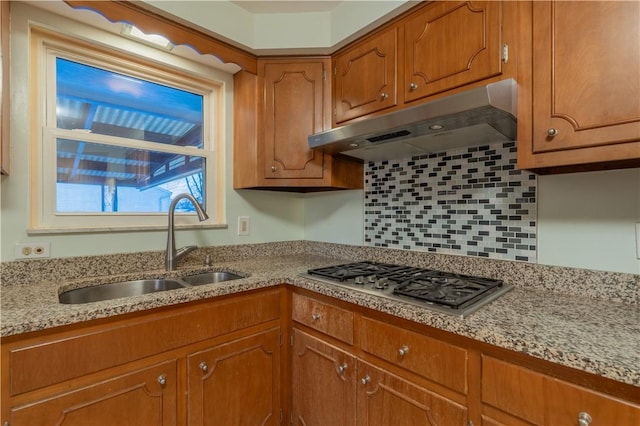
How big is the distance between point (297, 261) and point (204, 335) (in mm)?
797

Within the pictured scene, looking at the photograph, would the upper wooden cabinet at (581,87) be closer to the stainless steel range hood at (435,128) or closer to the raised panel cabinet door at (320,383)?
the stainless steel range hood at (435,128)

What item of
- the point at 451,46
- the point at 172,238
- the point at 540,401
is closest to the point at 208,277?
the point at 172,238

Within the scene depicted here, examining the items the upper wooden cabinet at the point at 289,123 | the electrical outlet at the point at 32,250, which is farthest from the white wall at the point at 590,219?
the electrical outlet at the point at 32,250

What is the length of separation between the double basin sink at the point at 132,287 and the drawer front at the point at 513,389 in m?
1.15

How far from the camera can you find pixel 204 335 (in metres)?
1.24

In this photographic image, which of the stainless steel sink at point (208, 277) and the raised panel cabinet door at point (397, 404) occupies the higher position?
the stainless steel sink at point (208, 277)

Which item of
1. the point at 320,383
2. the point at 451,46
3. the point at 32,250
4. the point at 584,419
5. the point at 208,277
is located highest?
the point at 451,46

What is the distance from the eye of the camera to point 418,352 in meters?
1.00

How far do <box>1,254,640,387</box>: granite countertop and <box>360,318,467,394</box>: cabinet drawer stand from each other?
7 centimetres

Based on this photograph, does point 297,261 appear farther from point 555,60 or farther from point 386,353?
point 555,60

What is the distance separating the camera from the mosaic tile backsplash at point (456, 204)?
1.34 meters

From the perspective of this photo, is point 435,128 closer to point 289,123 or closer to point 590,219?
point 590,219

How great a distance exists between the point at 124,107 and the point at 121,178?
15.2 inches

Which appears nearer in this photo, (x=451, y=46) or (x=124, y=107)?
(x=451, y=46)
